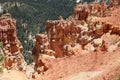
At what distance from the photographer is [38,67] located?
103 ft

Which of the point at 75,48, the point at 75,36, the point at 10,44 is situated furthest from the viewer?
the point at 75,36

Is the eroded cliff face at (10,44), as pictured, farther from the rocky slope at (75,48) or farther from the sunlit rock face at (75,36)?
the sunlit rock face at (75,36)

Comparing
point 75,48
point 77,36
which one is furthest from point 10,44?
point 77,36

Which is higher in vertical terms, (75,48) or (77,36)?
(77,36)

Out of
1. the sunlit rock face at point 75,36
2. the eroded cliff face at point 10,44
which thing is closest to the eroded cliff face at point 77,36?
the sunlit rock face at point 75,36

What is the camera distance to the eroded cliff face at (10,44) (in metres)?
31.2

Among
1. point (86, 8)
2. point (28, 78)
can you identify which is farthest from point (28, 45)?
point (28, 78)

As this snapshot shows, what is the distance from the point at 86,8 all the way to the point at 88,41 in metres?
7.88

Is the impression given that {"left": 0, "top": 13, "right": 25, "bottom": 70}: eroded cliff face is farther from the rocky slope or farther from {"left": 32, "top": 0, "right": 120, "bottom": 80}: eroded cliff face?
{"left": 32, "top": 0, "right": 120, "bottom": 80}: eroded cliff face

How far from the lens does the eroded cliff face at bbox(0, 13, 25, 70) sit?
31.2m

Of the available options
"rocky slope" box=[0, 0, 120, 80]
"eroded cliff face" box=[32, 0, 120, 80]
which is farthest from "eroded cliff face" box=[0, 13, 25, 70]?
"eroded cliff face" box=[32, 0, 120, 80]

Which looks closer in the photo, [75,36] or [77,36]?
[77,36]

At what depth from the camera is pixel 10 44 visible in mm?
33188

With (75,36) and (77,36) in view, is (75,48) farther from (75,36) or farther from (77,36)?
(75,36)
